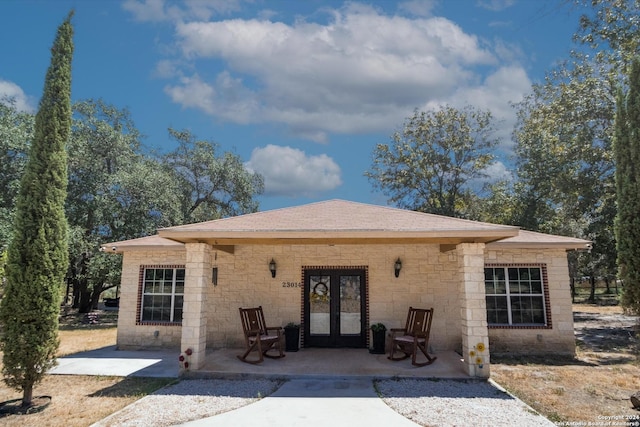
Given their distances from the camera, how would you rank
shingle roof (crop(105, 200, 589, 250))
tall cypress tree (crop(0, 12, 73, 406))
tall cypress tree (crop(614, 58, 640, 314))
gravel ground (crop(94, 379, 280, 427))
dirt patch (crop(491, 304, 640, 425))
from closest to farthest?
gravel ground (crop(94, 379, 280, 427))
tall cypress tree (crop(614, 58, 640, 314))
dirt patch (crop(491, 304, 640, 425))
tall cypress tree (crop(0, 12, 73, 406))
shingle roof (crop(105, 200, 589, 250))

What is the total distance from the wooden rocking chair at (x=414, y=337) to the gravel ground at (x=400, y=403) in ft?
3.39

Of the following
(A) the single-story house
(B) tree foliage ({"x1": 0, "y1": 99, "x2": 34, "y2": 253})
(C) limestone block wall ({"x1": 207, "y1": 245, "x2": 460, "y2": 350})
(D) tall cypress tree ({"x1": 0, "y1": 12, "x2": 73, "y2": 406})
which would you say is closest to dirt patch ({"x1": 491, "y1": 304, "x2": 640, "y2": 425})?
(A) the single-story house

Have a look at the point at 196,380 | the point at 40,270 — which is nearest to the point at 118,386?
the point at 196,380

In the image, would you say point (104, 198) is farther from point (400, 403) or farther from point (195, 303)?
point (400, 403)

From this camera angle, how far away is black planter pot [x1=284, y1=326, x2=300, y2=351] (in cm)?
881

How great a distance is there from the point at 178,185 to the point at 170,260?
456 inches

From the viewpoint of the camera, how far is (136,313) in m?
9.76

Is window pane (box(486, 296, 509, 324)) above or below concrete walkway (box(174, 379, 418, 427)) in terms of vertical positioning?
above

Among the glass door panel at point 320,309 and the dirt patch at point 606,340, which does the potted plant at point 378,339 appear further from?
the dirt patch at point 606,340

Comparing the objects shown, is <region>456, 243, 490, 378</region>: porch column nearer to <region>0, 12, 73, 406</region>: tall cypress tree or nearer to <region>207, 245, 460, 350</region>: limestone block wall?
<region>207, 245, 460, 350</region>: limestone block wall

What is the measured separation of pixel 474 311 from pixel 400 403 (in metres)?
2.48

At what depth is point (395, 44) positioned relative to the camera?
1022 cm

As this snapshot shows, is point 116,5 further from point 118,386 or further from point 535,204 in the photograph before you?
point 535,204

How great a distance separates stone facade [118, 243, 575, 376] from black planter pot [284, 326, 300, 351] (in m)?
0.44
